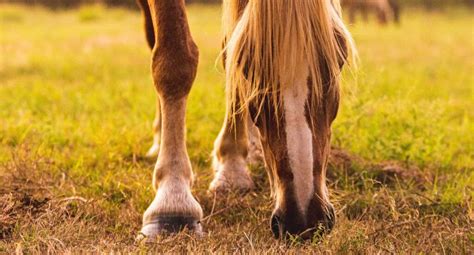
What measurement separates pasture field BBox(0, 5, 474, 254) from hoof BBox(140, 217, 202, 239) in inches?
2.9

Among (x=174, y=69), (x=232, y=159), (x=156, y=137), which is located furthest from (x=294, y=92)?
(x=156, y=137)

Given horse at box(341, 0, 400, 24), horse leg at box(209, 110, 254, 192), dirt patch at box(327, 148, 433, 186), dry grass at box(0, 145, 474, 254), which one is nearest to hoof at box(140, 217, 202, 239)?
dry grass at box(0, 145, 474, 254)

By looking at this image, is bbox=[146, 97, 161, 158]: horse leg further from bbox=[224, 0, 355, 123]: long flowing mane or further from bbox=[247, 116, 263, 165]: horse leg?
bbox=[224, 0, 355, 123]: long flowing mane

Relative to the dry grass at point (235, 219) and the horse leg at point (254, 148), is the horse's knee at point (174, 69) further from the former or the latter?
the horse leg at point (254, 148)

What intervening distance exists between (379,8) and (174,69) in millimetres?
19801

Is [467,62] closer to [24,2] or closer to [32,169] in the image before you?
[32,169]

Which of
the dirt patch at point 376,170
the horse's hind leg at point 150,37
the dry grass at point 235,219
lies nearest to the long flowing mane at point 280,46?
→ the dry grass at point 235,219

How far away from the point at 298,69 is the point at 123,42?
8.98 m

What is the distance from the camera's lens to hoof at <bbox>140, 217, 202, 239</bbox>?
3.35 m

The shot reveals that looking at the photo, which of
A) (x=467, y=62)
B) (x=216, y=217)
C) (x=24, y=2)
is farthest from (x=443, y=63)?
(x=24, y=2)

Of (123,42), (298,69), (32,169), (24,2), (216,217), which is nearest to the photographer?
(298,69)

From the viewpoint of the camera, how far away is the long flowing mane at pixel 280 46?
2924mm

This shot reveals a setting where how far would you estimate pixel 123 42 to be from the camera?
11688 mm

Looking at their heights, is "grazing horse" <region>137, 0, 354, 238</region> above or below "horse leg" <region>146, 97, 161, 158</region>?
above
